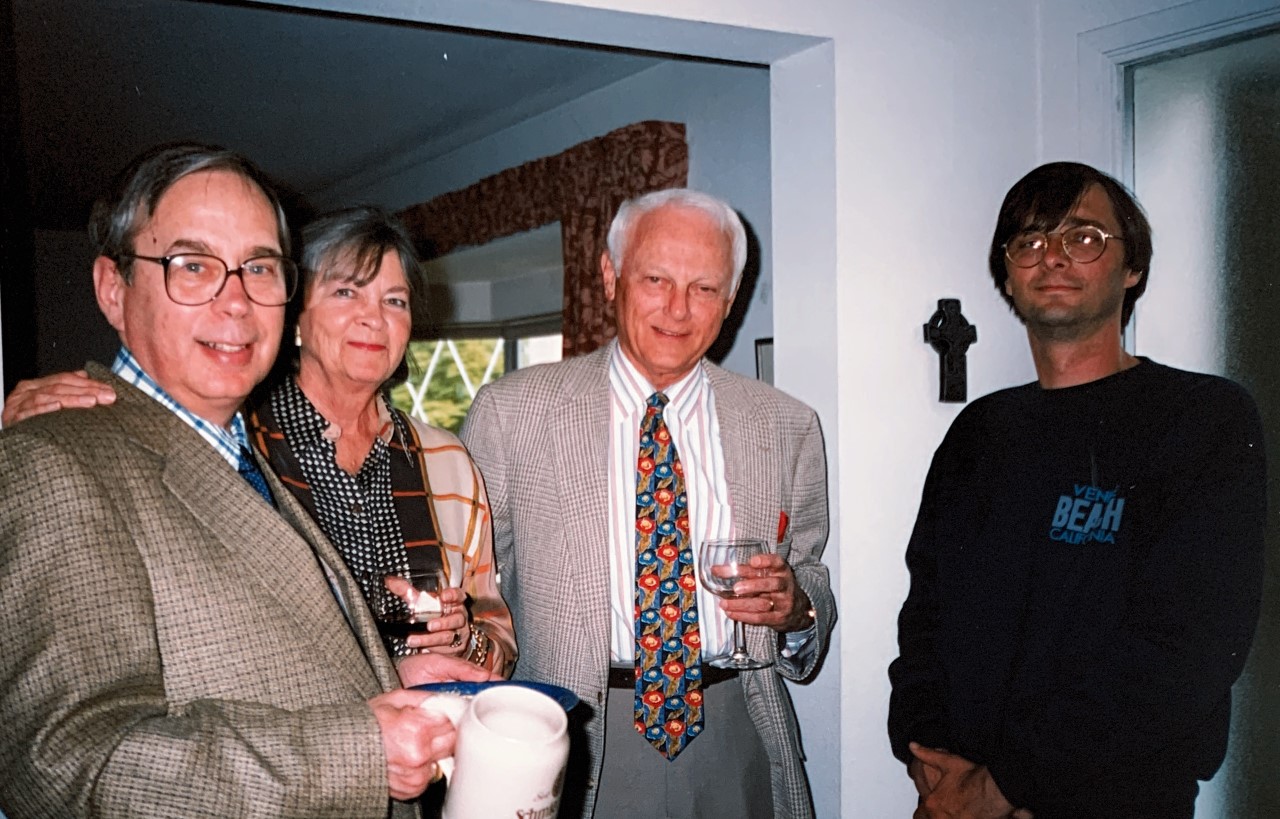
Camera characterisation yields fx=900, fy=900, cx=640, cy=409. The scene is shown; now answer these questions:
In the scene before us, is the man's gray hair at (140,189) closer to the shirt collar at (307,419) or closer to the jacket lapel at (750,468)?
the shirt collar at (307,419)

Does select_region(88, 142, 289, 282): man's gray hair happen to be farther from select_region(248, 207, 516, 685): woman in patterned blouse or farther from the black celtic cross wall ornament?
the black celtic cross wall ornament

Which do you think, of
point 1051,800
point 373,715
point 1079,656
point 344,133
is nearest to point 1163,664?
point 1079,656

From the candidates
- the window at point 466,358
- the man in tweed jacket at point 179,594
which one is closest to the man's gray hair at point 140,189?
the man in tweed jacket at point 179,594

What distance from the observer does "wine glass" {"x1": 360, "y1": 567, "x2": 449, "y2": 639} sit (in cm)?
138

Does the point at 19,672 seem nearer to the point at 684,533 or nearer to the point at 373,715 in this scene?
the point at 373,715

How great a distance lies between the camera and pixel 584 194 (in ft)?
13.9

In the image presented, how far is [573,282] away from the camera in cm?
429

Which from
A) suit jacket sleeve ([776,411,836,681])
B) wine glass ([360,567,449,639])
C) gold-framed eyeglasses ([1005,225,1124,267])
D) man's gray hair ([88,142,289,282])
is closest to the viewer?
man's gray hair ([88,142,289,282])

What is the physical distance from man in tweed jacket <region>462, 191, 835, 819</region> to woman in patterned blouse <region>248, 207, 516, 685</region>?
0.35 ft

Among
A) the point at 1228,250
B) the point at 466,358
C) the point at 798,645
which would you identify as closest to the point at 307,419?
the point at 798,645

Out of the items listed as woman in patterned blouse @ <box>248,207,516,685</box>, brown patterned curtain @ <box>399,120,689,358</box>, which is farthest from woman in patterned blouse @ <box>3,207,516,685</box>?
brown patterned curtain @ <box>399,120,689,358</box>

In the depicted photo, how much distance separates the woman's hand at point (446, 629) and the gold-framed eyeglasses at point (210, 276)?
20.6 inches

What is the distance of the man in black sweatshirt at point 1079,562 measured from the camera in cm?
166

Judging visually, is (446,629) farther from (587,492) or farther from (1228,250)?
(1228,250)
